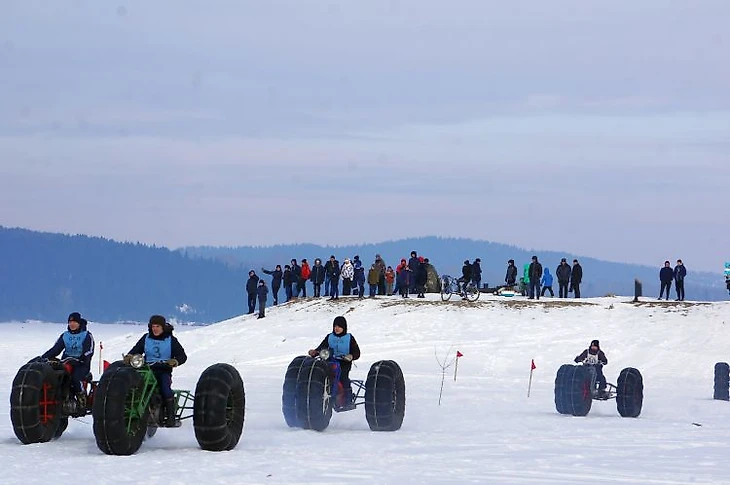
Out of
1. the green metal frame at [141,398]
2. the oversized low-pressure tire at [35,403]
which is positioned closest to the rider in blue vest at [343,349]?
the green metal frame at [141,398]

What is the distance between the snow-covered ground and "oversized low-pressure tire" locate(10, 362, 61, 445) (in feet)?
0.76

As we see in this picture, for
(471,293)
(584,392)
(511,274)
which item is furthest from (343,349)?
(511,274)

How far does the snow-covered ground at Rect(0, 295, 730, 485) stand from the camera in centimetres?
1552

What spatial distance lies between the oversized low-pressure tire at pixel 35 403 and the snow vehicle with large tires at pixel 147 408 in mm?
917

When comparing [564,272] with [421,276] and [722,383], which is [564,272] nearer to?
[421,276]

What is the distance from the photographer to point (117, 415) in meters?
16.1

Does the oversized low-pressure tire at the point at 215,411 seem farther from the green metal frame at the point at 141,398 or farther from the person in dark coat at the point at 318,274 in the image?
the person in dark coat at the point at 318,274

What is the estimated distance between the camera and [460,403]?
28109 millimetres

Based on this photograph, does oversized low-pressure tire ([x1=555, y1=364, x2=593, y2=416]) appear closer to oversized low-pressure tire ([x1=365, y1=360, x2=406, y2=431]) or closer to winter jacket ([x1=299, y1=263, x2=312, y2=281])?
oversized low-pressure tire ([x1=365, y1=360, x2=406, y2=431])

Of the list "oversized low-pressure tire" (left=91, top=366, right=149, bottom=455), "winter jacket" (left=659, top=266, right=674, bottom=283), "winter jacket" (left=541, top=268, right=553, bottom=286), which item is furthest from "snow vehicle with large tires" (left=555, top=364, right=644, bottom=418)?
"winter jacket" (left=541, top=268, right=553, bottom=286)

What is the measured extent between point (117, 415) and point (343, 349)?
20.1 ft

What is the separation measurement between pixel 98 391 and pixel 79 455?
2.72ft

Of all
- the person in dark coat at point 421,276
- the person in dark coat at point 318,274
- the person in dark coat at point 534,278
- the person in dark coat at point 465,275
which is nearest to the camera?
the person in dark coat at point 465,275

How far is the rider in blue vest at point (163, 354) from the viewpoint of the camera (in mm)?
17578
